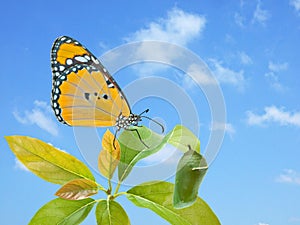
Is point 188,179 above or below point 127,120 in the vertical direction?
below

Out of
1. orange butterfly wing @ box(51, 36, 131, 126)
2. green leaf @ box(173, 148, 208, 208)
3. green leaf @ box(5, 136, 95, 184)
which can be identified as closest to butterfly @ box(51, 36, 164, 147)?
orange butterfly wing @ box(51, 36, 131, 126)

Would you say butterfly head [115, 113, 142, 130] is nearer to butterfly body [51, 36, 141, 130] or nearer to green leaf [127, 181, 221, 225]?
butterfly body [51, 36, 141, 130]

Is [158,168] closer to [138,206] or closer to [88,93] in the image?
[138,206]

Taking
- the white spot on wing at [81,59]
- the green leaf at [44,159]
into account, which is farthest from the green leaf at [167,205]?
the white spot on wing at [81,59]

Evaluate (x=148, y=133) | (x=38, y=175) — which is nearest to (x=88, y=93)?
(x=148, y=133)

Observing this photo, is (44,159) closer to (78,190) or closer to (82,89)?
(78,190)

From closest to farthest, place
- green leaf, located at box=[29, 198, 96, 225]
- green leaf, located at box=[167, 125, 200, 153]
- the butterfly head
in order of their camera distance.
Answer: green leaf, located at box=[167, 125, 200, 153] → green leaf, located at box=[29, 198, 96, 225] → the butterfly head

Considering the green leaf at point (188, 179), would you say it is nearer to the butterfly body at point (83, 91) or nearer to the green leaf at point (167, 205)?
the green leaf at point (167, 205)

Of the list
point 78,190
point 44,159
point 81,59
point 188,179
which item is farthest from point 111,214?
point 81,59
